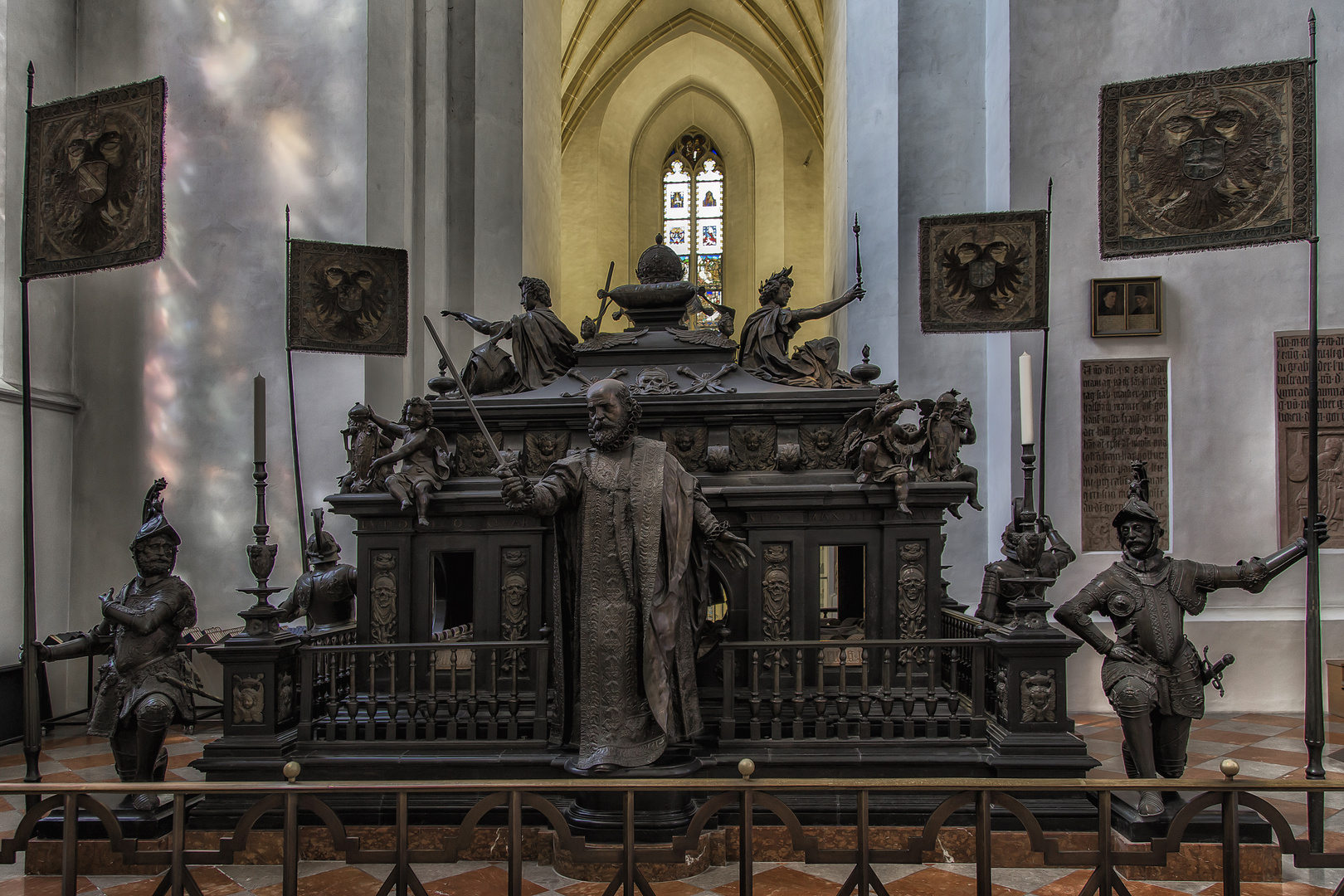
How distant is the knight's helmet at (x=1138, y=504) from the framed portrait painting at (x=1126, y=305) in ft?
12.9

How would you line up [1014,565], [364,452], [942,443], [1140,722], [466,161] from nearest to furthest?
[1140,722]
[942,443]
[364,452]
[1014,565]
[466,161]

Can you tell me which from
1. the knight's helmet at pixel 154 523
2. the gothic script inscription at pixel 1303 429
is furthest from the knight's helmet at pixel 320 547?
the gothic script inscription at pixel 1303 429

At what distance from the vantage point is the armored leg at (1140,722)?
413 centimetres

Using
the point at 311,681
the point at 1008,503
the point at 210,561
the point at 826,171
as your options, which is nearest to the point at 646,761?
the point at 311,681

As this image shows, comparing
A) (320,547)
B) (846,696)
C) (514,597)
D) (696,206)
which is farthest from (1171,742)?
(696,206)

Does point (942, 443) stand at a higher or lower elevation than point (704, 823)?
higher

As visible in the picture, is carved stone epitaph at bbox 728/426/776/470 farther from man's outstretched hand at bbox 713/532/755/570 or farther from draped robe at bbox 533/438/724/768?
draped robe at bbox 533/438/724/768

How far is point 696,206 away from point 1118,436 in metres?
15.4

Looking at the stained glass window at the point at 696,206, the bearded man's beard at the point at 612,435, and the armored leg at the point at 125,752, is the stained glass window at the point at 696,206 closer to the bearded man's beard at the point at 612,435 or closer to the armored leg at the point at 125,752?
the bearded man's beard at the point at 612,435

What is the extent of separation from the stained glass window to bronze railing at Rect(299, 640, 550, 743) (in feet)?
55.7

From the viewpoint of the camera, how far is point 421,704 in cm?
540

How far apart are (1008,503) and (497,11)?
7.82 m

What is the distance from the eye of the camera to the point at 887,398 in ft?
17.6

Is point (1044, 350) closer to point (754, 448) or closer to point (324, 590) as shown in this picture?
point (754, 448)
